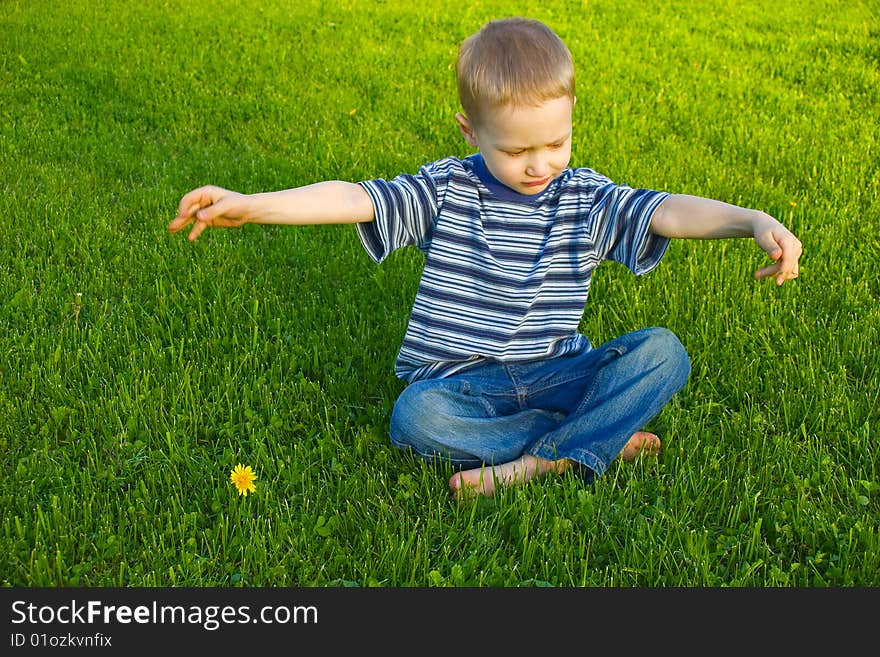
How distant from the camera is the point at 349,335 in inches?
158

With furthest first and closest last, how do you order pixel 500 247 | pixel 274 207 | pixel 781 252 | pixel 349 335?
pixel 349 335 < pixel 500 247 < pixel 274 207 < pixel 781 252

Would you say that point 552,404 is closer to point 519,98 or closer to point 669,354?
point 669,354

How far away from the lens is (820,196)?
5328 mm

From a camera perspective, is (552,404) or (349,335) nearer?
(552,404)

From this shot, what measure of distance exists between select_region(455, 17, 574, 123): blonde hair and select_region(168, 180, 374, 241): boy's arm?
1.50 ft

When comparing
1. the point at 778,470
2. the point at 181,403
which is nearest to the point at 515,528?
the point at 778,470

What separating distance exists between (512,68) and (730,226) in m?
0.78

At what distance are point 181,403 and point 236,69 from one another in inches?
192

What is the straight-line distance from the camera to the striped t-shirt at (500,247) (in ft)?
10.3

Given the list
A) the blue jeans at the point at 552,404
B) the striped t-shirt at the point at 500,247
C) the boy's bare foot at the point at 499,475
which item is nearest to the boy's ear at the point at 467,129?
the striped t-shirt at the point at 500,247

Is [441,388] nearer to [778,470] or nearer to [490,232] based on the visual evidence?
[490,232]

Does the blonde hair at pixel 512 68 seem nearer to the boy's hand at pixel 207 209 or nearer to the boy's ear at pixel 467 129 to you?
the boy's ear at pixel 467 129

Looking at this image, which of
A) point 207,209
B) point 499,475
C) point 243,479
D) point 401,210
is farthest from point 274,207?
point 499,475

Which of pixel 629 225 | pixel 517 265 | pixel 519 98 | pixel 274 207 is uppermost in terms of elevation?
pixel 519 98
